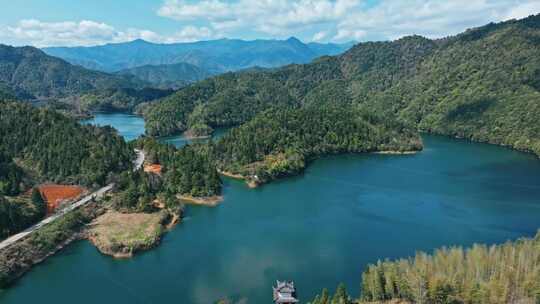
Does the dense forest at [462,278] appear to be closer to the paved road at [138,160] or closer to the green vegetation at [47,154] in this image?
the green vegetation at [47,154]

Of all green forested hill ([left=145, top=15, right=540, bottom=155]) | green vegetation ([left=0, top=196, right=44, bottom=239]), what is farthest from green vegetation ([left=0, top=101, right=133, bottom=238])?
green forested hill ([left=145, top=15, right=540, bottom=155])

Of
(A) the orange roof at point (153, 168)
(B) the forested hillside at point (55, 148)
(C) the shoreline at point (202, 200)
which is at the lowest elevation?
(C) the shoreline at point (202, 200)

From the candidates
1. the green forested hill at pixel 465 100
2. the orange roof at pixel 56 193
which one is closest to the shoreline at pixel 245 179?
the orange roof at pixel 56 193

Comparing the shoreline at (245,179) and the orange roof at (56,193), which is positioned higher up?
the shoreline at (245,179)

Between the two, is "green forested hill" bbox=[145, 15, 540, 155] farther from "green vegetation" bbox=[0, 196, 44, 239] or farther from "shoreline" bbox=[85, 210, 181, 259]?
"shoreline" bbox=[85, 210, 181, 259]

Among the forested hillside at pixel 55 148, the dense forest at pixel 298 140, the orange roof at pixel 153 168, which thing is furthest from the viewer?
the dense forest at pixel 298 140

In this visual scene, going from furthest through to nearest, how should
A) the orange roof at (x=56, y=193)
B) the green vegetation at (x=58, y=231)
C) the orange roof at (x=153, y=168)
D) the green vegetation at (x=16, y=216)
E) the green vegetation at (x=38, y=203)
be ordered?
the orange roof at (x=153, y=168)
the orange roof at (x=56, y=193)
the green vegetation at (x=38, y=203)
the green vegetation at (x=16, y=216)
the green vegetation at (x=58, y=231)

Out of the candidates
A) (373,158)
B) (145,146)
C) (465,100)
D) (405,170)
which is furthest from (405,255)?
(465,100)

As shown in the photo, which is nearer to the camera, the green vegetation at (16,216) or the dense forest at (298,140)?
the green vegetation at (16,216)
